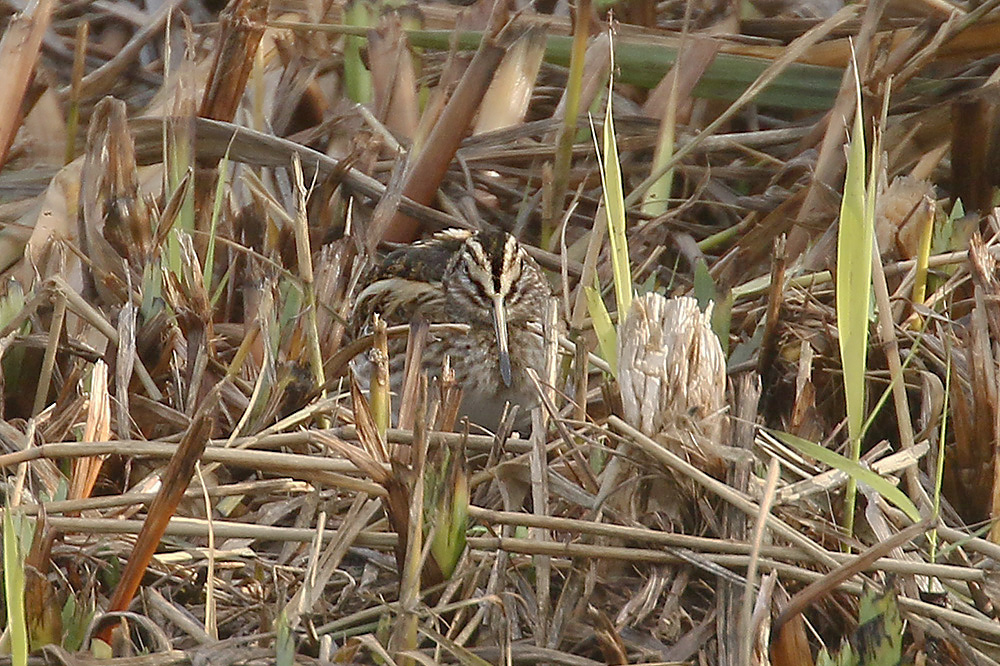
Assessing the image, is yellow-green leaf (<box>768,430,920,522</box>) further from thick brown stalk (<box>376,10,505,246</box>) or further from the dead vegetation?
thick brown stalk (<box>376,10,505,246</box>)

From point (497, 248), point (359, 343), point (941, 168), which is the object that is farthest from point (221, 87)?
point (941, 168)

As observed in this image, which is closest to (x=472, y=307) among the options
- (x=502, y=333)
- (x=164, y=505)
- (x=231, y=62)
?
(x=502, y=333)

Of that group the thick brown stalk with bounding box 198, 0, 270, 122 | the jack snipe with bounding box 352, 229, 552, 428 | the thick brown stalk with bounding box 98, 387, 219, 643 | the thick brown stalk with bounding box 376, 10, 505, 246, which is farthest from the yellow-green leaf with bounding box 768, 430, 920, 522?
the thick brown stalk with bounding box 198, 0, 270, 122

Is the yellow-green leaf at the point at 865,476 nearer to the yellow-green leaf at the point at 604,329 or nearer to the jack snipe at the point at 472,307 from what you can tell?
the yellow-green leaf at the point at 604,329

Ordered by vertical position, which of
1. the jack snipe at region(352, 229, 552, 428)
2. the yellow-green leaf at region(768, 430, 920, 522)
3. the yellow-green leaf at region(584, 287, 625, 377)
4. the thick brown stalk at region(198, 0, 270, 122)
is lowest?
the jack snipe at region(352, 229, 552, 428)

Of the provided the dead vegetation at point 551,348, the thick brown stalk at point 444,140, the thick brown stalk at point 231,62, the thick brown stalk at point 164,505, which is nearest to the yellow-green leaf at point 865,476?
the dead vegetation at point 551,348

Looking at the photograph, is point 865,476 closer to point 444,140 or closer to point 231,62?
point 444,140
